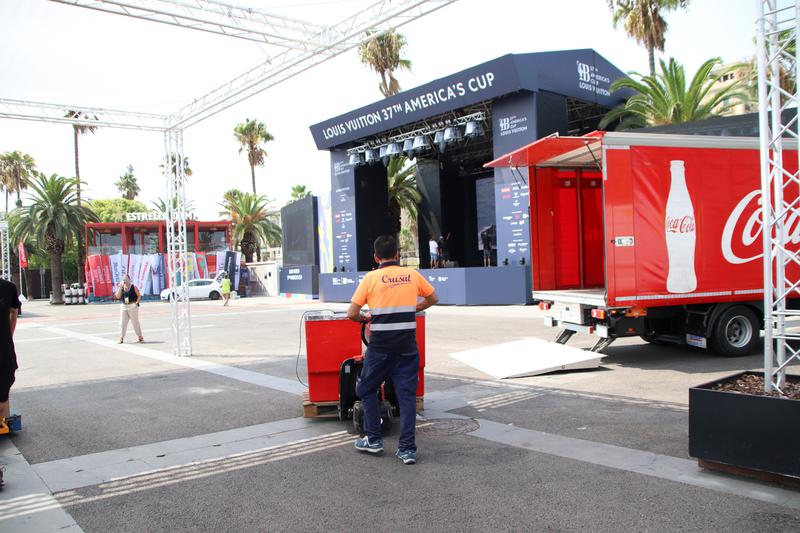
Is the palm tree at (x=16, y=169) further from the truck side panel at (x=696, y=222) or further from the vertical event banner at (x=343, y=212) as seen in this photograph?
the truck side panel at (x=696, y=222)

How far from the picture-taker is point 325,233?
31.4 metres

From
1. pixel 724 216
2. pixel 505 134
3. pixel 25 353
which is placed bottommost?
pixel 25 353

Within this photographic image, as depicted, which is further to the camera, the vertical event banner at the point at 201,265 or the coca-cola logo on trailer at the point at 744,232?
the vertical event banner at the point at 201,265

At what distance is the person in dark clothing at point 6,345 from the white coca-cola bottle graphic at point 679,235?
8.41m

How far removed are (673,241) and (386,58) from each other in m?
27.8

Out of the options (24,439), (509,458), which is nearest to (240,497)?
(509,458)

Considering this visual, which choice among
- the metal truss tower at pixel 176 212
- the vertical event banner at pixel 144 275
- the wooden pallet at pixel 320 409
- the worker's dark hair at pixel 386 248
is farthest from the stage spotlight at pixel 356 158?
the vertical event banner at pixel 144 275

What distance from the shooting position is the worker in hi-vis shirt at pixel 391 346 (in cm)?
520

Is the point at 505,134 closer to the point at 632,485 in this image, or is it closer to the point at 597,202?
the point at 597,202

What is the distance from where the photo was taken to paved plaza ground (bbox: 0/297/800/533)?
407 centimetres

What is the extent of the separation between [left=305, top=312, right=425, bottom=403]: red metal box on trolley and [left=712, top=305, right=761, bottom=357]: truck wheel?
563 cm

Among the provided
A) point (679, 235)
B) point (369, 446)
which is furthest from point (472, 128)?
point (369, 446)

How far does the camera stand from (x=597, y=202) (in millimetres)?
11977

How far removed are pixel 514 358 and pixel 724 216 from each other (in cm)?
398
